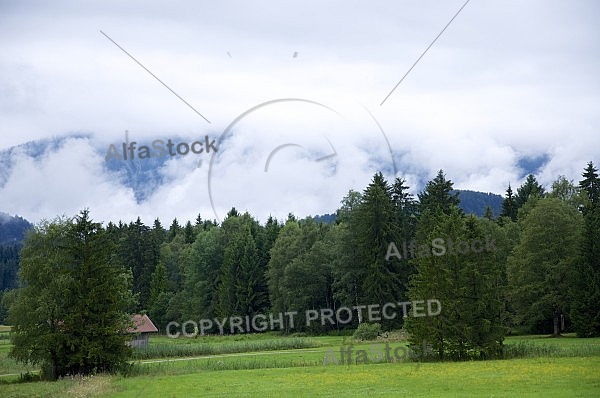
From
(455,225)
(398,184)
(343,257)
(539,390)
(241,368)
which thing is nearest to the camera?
(539,390)

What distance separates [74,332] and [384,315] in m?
36.4

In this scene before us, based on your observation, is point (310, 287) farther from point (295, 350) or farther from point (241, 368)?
point (241, 368)

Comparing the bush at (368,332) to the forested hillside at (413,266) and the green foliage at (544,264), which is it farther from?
the green foliage at (544,264)

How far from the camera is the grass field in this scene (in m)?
27.4

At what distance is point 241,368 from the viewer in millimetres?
42000

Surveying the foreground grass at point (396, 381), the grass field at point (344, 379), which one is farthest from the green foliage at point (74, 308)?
the foreground grass at point (396, 381)

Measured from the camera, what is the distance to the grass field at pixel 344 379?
89.9ft

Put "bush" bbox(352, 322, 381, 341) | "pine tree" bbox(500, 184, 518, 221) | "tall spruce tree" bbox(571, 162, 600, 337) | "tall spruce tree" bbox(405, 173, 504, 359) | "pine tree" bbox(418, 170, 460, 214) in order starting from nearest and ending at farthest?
1. "tall spruce tree" bbox(405, 173, 504, 359)
2. "tall spruce tree" bbox(571, 162, 600, 337)
3. "bush" bbox(352, 322, 381, 341)
4. "pine tree" bbox(418, 170, 460, 214)
5. "pine tree" bbox(500, 184, 518, 221)

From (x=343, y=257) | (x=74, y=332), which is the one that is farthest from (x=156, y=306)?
(x=74, y=332)

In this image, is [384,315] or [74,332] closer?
[74,332]

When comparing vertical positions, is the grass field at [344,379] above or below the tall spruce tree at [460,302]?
below

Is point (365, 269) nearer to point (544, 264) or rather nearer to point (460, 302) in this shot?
point (544, 264)

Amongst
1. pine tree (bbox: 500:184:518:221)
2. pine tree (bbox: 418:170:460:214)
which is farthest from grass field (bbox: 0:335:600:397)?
pine tree (bbox: 500:184:518:221)

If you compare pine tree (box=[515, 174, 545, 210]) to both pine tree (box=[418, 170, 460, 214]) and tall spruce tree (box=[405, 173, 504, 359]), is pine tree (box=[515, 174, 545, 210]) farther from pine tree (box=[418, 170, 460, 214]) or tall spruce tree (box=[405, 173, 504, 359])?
tall spruce tree (box=[405, 173, 504, 359])
